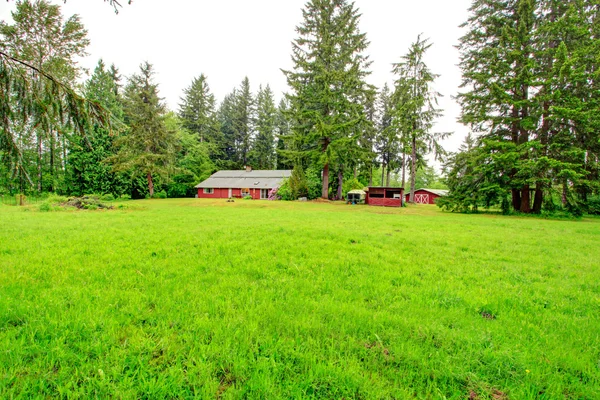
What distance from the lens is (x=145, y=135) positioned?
89.7 ft

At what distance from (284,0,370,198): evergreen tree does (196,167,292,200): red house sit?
32.4 feet

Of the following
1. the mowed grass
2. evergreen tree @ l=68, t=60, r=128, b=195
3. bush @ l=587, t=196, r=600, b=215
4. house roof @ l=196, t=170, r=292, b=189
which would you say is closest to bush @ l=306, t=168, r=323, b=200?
house roof @ l=196, t=170, r=292, b=189

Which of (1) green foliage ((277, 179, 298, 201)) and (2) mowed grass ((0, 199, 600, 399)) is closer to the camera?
(2) mowed grass ((0, 199, 600, 399))

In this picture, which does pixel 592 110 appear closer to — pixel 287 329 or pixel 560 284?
pixel 560 284

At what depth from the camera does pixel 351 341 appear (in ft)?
7.48

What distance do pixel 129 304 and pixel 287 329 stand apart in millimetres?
1892

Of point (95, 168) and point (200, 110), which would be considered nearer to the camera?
point (95, 168)

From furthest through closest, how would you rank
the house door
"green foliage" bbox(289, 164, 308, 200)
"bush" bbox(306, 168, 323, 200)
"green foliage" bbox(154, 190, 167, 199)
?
the house door → "green foliage" bbox(154, 190, 167, 199) → "bush" bbox(306, 168, 323, 200) → "green foliage" bbox(289, 164, 308, 200)

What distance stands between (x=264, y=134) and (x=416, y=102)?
27.2 meters

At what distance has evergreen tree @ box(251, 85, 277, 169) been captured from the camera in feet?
145

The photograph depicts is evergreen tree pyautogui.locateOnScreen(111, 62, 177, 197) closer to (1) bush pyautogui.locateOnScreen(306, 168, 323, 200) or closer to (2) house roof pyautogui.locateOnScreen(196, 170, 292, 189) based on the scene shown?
(2) house roof pyautogui.locateOnScreen(196, 170, 292, 189)

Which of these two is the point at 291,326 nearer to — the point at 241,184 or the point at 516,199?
the point at 516,199

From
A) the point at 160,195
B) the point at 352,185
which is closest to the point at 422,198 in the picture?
the point at 352,185

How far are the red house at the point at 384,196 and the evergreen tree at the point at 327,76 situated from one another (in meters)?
4.60
